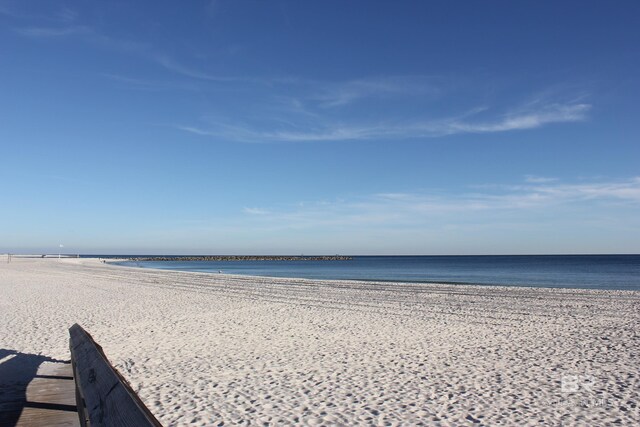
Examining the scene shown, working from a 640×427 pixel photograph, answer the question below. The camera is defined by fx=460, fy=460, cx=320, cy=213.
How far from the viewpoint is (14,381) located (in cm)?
563

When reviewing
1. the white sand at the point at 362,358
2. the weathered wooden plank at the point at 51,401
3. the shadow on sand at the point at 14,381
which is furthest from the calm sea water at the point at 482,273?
the weathered wooden plank at the point at 51,401

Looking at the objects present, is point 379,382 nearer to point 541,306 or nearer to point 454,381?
point 454,381

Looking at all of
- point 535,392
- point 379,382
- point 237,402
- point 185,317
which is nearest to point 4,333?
point 185,317

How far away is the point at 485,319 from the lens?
14039mm

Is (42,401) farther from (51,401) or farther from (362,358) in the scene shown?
(362,358)

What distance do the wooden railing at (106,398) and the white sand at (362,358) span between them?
9.61ft

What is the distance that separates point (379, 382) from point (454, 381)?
1.21 m

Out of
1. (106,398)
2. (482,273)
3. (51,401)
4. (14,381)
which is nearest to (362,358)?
(14,381)

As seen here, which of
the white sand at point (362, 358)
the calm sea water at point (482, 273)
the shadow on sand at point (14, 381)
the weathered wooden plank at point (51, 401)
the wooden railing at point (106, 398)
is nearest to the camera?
the wooden railing at point (106, 398)

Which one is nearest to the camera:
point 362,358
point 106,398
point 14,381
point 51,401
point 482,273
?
point 106,398

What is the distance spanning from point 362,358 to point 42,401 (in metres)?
5.91

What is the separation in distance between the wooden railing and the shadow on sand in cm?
103

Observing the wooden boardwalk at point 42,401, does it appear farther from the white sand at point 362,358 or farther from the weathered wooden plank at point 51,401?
the white sand at point 362,358

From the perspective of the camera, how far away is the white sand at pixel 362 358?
6.05 m
